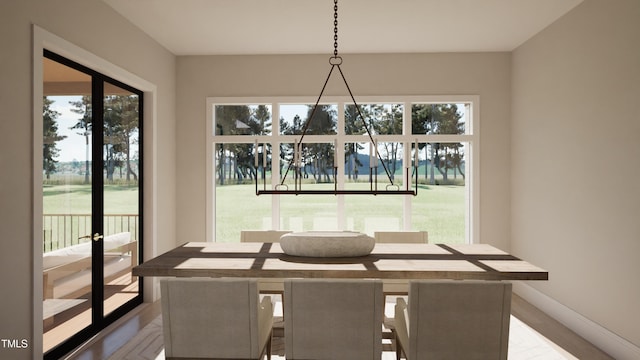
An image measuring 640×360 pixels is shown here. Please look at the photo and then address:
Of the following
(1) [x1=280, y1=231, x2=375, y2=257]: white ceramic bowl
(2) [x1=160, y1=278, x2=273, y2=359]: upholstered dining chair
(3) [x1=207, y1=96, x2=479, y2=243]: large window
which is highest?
(3) [x1=207, y1=96, x2=479, y2=243]: large window

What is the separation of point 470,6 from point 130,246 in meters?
3.98

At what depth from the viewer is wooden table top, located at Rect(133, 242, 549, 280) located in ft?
7.80

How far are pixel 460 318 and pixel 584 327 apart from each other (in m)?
2.13

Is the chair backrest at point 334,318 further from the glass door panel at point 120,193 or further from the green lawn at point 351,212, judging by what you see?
the green lawn at point 351,212

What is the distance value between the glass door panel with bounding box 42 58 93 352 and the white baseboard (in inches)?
166

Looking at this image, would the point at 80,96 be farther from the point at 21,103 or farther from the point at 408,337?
the point at 408,337

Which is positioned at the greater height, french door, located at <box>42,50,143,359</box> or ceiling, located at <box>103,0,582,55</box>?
ceiling, located at <box>103,0,582,55</box>

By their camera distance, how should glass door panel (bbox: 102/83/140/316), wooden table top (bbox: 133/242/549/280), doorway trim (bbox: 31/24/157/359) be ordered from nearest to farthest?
1. wooden table top (bbox: 133/242/549/280)
2. doorway trim (bbox: 31/24/157/359)
3. glass door panel (bbox: 102/83/140/316)

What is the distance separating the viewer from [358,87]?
15.9 feet

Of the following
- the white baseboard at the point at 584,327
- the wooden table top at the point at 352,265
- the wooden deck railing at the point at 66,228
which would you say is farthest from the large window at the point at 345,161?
the wooden table top at the point at 352,265

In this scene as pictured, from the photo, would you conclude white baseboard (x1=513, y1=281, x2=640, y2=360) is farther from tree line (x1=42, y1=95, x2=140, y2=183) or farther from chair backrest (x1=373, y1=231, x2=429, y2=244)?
tree line (x1=42, y1=95, x2=140, y2=183)

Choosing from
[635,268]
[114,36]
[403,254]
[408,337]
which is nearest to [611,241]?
[635,268]

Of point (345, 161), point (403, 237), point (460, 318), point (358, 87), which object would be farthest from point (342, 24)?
point (460, 318)

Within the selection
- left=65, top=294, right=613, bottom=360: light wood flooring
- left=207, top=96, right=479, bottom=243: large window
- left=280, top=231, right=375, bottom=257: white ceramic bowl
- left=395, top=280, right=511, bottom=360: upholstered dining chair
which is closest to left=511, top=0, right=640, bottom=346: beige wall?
left=65, top=294, right=613, bottom=360: light wood flooring
